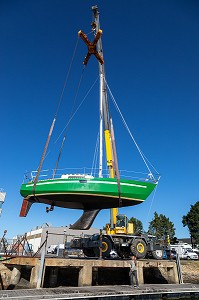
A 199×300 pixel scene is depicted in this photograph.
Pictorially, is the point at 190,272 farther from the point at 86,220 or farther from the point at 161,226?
the point at 161,226

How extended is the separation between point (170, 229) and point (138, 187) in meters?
39.6

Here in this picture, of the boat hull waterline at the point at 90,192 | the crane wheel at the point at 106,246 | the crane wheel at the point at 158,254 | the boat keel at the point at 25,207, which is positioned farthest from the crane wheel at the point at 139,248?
the boat keel at the point at 25,207

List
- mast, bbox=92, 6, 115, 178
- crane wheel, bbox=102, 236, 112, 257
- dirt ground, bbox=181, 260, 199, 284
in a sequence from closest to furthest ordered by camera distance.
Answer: crane wheel, bbox=102, 236, 112, 257 → mast, bbox=92, 6, 115, 178 → dirt ground, bbox=181, 260, 199, 284

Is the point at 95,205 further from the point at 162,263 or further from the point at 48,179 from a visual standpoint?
the point at 162,263

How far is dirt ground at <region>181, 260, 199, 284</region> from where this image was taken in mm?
18500

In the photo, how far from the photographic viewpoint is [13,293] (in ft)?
23.8

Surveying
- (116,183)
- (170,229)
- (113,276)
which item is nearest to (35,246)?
(170,229)

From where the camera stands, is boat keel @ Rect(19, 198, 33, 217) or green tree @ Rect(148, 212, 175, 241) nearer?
boat keel @ Rect(19, 198, 33, 217)

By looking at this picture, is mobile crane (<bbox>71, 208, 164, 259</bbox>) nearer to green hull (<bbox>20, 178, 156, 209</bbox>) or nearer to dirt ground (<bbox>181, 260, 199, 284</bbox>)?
green hull (<bbox>20, 178, 156, 209</bbox>)

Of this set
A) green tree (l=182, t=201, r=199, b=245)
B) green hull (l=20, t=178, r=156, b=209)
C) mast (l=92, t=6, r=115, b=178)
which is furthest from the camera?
green tree (l=182, t=201, r=199, b=245)

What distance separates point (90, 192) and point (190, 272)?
12.8 meters

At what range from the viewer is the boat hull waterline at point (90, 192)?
39.2 ft

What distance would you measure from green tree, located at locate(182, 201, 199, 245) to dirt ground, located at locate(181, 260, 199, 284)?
27.5 meters

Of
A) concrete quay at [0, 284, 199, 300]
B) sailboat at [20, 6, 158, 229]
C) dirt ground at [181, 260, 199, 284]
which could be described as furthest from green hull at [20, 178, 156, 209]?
dirt ground at [181, 260, 199, 284]
